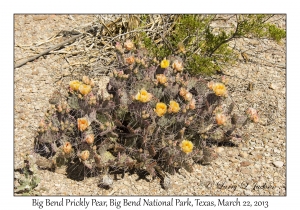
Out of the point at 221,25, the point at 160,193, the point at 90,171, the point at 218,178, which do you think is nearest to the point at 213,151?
the point at 218,178

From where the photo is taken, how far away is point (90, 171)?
9.56 feet

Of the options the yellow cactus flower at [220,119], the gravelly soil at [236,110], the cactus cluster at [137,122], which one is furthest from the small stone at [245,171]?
the yellow cactus flower at [220,119]

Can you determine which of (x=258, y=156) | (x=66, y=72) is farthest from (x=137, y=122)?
(x=66, y=72)

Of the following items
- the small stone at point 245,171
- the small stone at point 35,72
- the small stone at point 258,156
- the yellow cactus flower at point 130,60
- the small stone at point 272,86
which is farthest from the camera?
the small stone at point 35,72

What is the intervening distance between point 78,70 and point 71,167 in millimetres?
1264

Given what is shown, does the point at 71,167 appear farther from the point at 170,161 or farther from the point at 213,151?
the point at 213,151

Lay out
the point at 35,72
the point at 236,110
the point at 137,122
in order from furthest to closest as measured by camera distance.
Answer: the point at 35,72
the point at 236,110
the point at 137,122

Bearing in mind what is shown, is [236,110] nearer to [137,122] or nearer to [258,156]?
[258,156]

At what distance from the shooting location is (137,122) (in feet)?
9.52

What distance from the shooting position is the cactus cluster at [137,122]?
2789mm

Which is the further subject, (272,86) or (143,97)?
(272,86)

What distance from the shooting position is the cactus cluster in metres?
2.79

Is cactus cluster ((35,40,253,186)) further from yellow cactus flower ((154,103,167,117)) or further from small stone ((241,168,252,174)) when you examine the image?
small stone ((241,168,252,174))

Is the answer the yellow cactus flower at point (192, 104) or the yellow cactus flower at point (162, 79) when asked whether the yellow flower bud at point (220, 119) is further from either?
the yellow cactus flower at point (162, 79)
